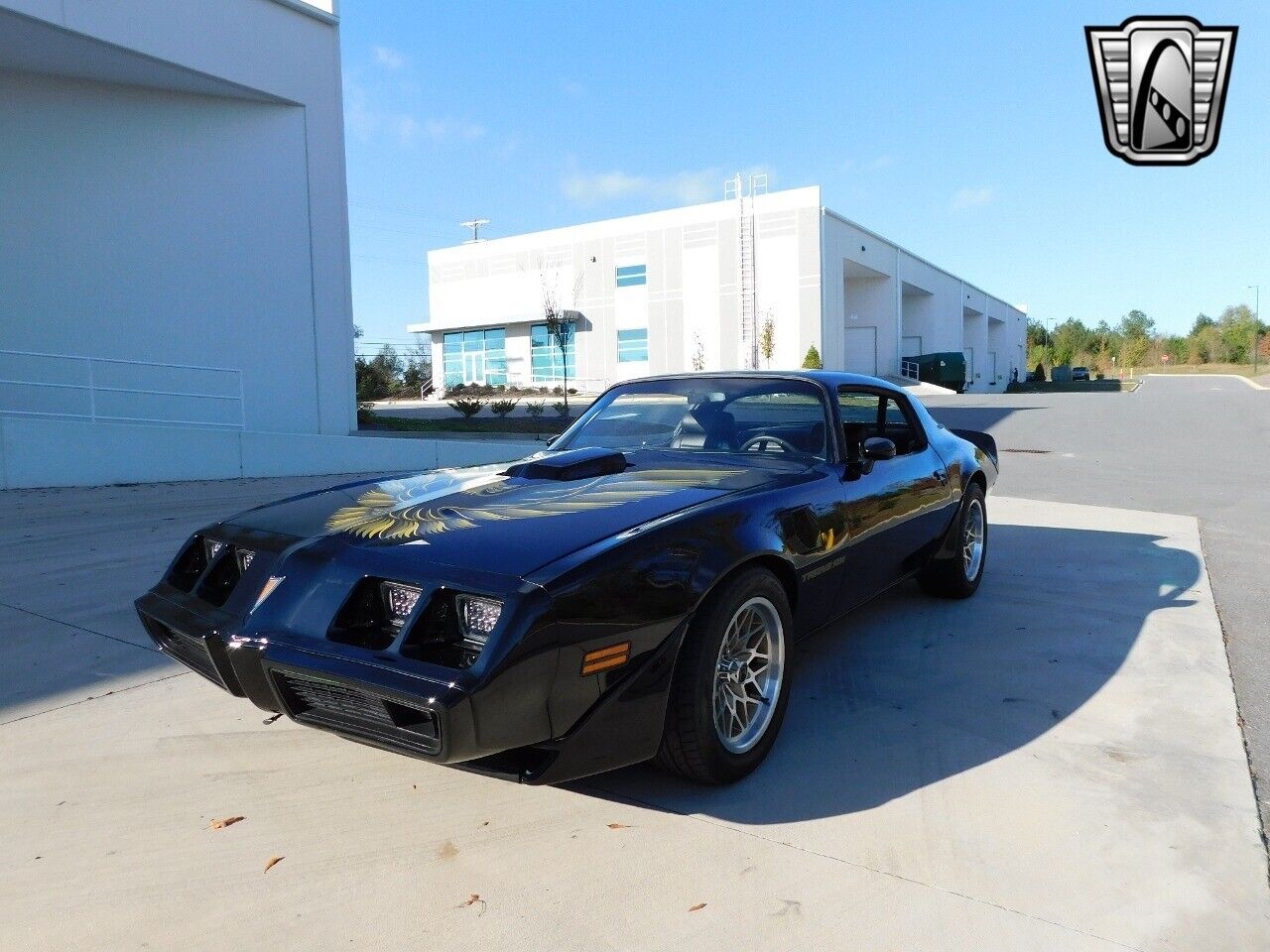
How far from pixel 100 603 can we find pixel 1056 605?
5.17 m

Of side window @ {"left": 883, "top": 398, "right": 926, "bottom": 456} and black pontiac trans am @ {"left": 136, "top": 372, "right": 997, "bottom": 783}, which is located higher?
side window @ {"left": 883, "top": 398, "right": 926, "bottom": 456}

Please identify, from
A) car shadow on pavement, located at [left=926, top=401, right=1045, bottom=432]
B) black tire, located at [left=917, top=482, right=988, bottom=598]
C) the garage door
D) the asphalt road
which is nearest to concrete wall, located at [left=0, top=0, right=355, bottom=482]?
black tire, located at [left=917, top=482, right=988, bottom=598]

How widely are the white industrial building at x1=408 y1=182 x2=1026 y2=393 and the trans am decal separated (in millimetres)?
34632

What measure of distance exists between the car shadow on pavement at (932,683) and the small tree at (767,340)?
105 ft

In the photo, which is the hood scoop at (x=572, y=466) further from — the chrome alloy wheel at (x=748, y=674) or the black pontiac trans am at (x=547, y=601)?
the chrome alloy wheel at (x=748, y=674)

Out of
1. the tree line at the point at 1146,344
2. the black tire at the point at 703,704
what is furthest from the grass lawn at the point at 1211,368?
the black tire at the point at 703,704

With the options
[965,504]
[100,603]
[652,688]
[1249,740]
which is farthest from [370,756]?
[965,504]

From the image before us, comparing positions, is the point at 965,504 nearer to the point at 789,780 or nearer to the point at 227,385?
the point at 789,780

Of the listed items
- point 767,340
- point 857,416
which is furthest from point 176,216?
point 767,340

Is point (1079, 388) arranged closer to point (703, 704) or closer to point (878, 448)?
point (878, 448)

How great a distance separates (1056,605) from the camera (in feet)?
16.4

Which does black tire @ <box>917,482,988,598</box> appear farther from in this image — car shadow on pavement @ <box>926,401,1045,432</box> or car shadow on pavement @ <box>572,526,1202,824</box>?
car shadow on pavement @ <box>926,401,1045,432</box>

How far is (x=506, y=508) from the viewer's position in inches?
114

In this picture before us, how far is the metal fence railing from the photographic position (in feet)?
35.9
